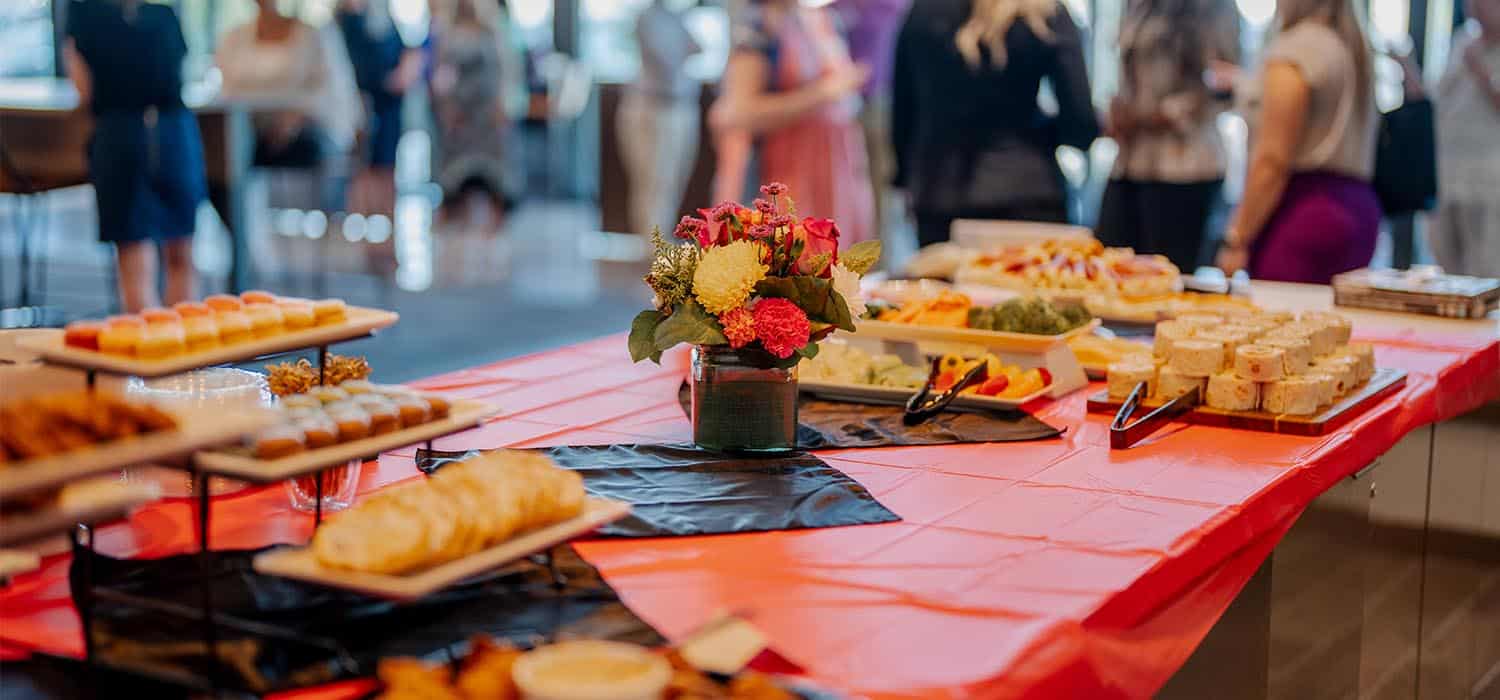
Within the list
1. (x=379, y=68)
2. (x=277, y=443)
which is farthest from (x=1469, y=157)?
(x=379, y=68)

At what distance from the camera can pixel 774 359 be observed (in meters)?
2.15

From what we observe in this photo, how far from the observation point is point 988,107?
15.6ft

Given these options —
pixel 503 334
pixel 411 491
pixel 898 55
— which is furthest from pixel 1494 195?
pixel 411 491

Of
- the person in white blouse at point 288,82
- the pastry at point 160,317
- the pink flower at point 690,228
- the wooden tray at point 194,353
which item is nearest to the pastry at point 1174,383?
the pink flower at point 690,228

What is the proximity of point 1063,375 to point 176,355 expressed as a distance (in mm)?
1626

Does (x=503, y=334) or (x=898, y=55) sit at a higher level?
(x=898, y=55)

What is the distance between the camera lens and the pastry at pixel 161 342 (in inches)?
59.1

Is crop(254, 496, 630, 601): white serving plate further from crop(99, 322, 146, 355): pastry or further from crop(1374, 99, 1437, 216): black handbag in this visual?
crop(1374, 99, 1437, 216): black handbag

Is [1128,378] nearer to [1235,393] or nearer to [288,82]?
[1235,393]

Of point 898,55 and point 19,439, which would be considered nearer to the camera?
point 19,439

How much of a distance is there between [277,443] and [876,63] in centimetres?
653

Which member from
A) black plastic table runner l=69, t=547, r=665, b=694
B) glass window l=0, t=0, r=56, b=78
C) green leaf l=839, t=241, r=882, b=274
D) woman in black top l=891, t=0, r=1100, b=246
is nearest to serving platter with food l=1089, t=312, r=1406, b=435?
green leaf l=839, t=241, r=882, b=274

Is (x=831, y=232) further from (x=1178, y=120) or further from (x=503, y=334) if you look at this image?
(x=503, y=334)

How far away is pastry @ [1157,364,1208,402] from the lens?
254 centimetres
